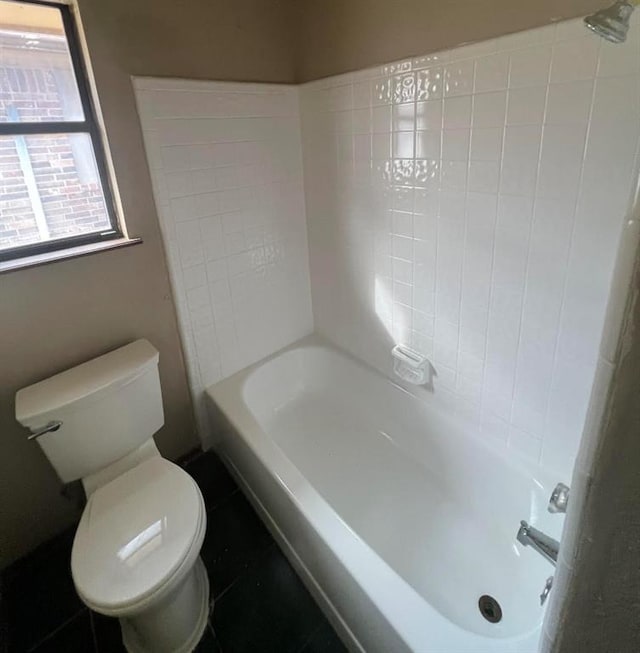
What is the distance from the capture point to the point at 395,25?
1.39 meters

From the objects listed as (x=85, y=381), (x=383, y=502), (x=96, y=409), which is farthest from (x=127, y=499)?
(x=383, y=502)

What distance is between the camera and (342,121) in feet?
5.48

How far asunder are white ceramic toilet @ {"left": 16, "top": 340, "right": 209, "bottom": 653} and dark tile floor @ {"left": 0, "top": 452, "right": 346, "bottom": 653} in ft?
0.25

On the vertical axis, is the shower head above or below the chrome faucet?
above

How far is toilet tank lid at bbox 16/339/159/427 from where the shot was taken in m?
1.28

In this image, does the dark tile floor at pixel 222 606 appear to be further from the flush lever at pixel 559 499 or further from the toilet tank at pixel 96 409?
the flush lever at pixel 559 499

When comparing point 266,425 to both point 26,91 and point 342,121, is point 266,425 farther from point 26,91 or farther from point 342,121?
point 26,91

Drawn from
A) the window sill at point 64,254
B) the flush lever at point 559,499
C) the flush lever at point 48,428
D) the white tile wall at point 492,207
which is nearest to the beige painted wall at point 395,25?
the white tile wall at point 492,207

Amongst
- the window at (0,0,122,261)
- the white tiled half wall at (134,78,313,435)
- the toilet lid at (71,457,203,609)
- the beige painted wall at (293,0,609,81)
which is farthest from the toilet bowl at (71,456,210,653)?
the beige painted wall at (293,0,609,81)

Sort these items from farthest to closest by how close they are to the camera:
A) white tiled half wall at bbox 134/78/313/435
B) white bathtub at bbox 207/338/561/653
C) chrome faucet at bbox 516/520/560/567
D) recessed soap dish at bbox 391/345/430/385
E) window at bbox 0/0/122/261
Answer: recessed soap dish at bbox 391/345/430/385 → white tiled half wall at bbox 134/78/313/435 → window at bbox 0/0/122/261 → white bathtub at bbox 207/338/561/653 → chrome faucet at bbox 516/520/560/567

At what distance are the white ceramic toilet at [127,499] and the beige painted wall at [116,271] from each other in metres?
0.12

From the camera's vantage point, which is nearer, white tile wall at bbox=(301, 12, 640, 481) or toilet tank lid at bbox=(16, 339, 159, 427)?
white tile wall at bbox=(301, 12, 640, 481)

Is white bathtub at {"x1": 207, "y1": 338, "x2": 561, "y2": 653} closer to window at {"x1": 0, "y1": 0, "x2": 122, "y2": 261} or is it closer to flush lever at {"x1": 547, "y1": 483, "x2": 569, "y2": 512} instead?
flush lever at {"x1": 547, "y1": 483, "x2": 569, "y2": 512}

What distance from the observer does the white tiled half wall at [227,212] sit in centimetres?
→ 152
